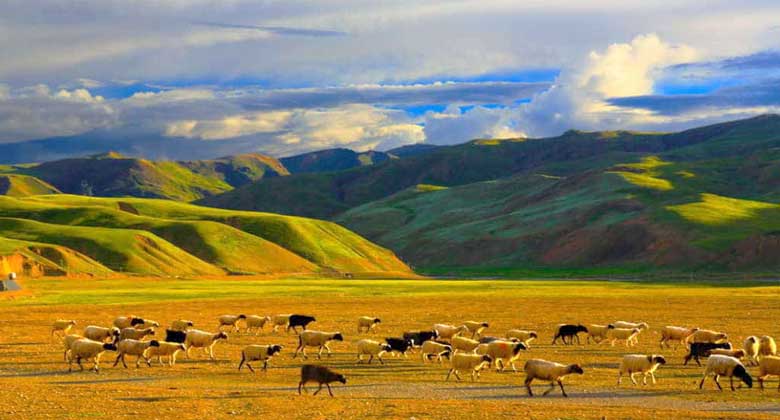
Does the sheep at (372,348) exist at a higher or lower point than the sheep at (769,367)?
lower

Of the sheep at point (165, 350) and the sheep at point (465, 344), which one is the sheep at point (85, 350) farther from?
the sheep at point (465, 344)

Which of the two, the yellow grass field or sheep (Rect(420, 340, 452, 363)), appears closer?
the yellow grass field

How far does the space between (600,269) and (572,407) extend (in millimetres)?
170005

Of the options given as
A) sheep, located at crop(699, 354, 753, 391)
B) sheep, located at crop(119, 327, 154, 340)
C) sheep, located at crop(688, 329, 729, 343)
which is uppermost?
sheep, located at crop(699, 354, 753, 391)

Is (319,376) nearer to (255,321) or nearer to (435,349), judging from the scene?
(435,349)

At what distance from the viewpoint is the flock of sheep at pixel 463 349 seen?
32.1 meters

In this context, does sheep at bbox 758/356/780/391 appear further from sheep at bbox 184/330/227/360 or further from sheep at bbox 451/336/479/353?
sheep at bbox 184/330/227/360

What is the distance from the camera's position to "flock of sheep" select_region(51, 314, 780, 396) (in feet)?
105

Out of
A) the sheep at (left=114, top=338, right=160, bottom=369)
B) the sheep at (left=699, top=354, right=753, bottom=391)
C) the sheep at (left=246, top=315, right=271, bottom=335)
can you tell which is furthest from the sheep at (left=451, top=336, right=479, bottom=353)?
the sheep at (left=246, top=315, right=271, bottom=335)

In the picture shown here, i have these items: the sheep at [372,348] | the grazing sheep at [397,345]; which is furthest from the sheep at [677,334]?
the sheep at [372,348]

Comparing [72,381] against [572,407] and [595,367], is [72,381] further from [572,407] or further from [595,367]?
[595,367]

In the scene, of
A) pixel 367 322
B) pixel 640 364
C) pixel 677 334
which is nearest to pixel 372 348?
pixel 640 364

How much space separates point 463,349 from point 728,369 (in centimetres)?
1247

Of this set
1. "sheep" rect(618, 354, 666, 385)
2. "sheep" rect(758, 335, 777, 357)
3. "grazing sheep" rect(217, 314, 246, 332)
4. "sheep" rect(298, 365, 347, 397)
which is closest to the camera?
"sheep" rect(298, 365, 347, 397)
